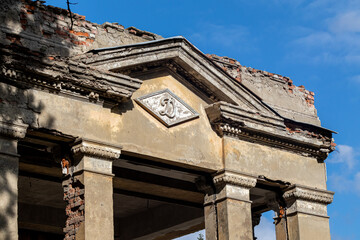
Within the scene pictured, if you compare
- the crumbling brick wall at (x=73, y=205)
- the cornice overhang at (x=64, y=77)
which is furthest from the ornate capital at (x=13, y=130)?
the crumbling brick wall at (x=73, y=205)

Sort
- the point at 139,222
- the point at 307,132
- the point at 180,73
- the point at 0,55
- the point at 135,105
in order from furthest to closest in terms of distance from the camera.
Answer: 1. the point at 139,222
2. the point at 307,132
3. the point at 180,73
4. the point at 135,105
5. the point at 0,55

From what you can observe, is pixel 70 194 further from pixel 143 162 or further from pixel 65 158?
pixel 143 162

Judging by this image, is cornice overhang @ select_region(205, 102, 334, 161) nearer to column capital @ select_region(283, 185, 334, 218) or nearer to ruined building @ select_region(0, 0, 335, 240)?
ruined building @ select_region(0, 0, 335, 240)

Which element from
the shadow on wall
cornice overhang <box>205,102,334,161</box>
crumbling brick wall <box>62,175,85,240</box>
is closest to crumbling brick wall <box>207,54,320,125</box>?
cornice overhang <box>205,102,334,161</box>

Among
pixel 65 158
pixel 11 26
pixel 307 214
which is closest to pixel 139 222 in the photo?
pixel 307 214

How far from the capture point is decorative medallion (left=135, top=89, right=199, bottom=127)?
12.0 meters

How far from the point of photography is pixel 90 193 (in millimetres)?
10797

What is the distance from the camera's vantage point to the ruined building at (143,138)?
1074 centimetres

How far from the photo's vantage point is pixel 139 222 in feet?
51.7

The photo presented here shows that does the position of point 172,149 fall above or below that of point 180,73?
below

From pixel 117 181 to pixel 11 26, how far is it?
148 inches

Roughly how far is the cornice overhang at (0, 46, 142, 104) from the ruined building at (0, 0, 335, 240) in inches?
0.7

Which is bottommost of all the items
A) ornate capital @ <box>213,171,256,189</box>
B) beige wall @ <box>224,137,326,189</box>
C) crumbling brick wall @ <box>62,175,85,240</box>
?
crumbling brick wall @ <box>62,175,85,240</box>

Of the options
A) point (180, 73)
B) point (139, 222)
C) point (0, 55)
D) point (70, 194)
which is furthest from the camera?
point (139, 222)
